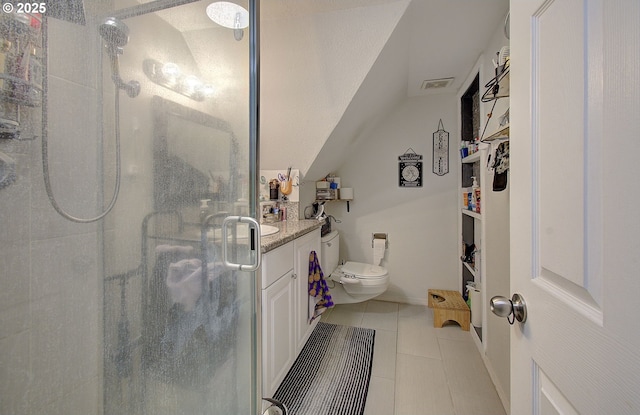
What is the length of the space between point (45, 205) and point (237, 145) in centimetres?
53

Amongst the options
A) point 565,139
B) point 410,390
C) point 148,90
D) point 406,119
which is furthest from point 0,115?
point 406,119

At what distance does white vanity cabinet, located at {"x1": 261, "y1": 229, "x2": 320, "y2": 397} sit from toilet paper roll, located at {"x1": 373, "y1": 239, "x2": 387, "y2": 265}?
1.10 m

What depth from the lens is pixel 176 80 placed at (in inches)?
28.3

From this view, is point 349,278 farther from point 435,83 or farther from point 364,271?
point 435,83

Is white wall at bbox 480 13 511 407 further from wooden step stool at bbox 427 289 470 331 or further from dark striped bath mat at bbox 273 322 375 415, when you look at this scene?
dark striped bath mat at bbox 273 322 375 415

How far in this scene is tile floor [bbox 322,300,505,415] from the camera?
140cm

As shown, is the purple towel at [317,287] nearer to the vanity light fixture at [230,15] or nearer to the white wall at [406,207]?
the white wall at [406,207]

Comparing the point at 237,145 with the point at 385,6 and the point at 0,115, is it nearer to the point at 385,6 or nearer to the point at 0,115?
the point at 0,115

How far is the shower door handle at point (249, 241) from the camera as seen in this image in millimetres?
848

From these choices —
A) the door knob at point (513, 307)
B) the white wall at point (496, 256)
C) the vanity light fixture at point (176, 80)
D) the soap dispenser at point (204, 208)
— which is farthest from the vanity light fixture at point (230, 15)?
the white wall at point (496, 256)

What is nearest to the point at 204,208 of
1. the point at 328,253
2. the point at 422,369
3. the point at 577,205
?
the point at 577,205

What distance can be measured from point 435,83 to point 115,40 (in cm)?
259

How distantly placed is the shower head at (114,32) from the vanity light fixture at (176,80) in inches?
2.2

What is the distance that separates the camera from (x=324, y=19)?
5.35 ft
